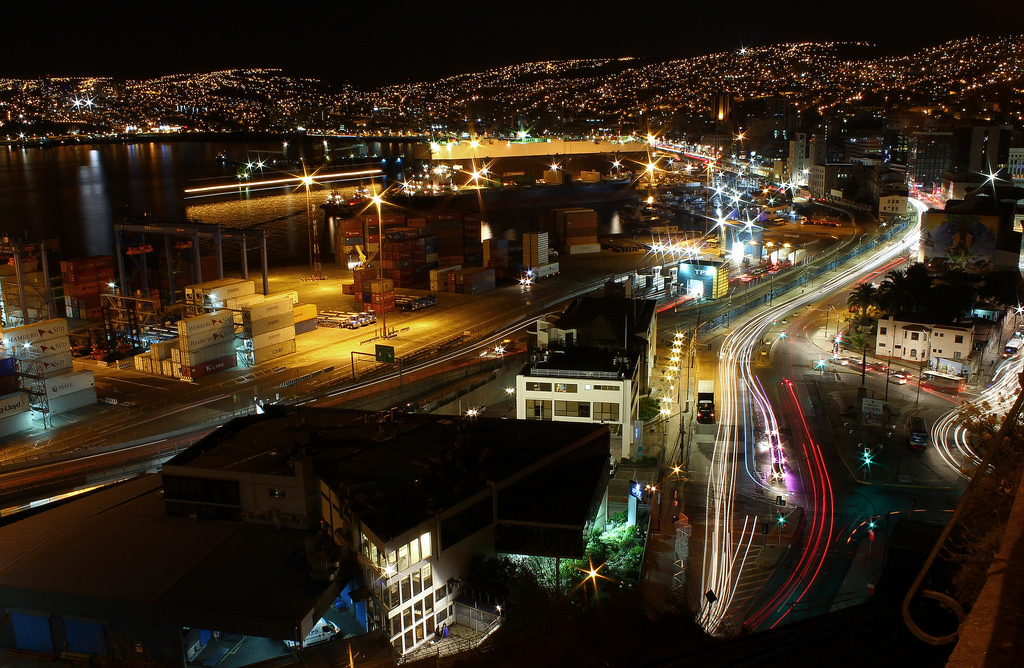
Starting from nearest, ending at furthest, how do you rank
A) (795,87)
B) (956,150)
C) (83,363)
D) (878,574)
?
1. (878,574)
2. (83,363)
3. (956,150)
4. (795,87)

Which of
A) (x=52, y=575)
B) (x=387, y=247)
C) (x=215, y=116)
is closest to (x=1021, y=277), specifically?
(x=387, y=247)

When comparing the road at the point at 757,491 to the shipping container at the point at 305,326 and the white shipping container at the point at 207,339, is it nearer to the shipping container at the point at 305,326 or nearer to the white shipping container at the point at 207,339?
the shipping container at the point at 305,326

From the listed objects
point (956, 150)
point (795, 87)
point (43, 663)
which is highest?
point (795, 87)

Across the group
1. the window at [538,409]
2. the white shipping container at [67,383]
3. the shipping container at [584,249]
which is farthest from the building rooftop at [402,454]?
the shipping container at [584,249]

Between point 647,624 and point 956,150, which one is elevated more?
point 956,150

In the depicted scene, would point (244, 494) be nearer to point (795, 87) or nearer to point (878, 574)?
point (878, 574)

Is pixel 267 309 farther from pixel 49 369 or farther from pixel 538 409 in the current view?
pixel 538 409
